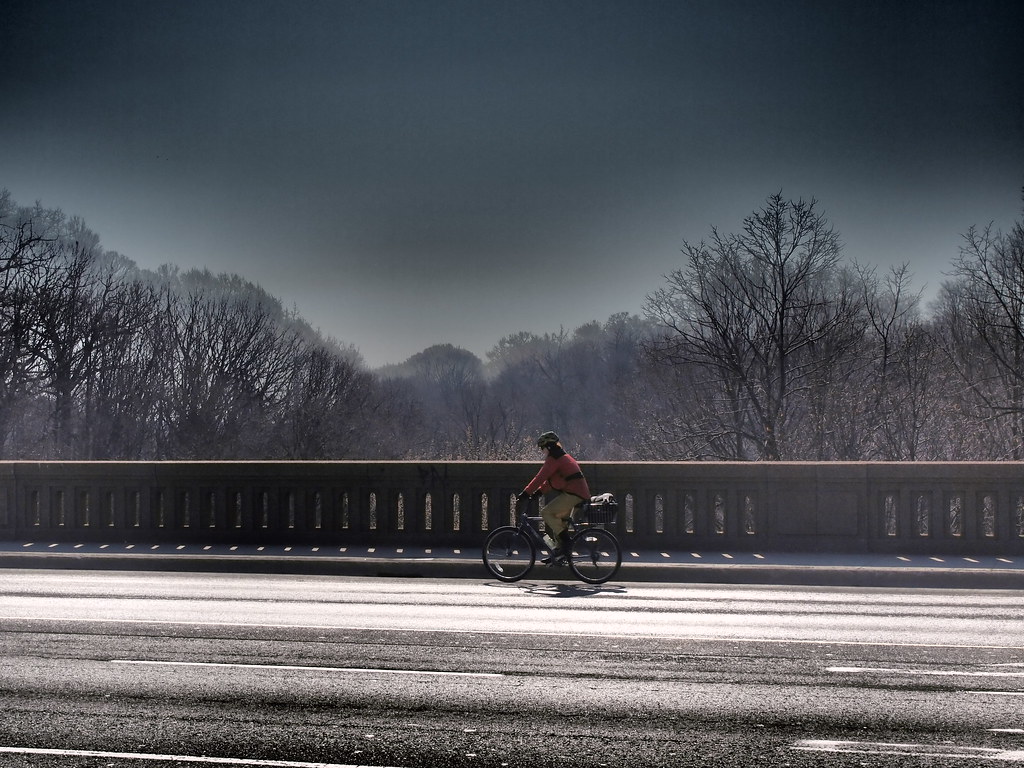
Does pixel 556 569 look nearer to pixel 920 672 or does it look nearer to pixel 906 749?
pixel 920 672

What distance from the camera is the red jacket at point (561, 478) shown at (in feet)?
41.3

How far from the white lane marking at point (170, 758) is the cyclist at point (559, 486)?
286 inches

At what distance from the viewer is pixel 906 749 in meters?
5.71

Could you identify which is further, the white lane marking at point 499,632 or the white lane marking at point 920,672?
the white lane marking at point 499,632

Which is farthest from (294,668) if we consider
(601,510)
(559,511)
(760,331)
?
(760,331)

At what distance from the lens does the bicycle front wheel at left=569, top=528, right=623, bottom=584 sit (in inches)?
504

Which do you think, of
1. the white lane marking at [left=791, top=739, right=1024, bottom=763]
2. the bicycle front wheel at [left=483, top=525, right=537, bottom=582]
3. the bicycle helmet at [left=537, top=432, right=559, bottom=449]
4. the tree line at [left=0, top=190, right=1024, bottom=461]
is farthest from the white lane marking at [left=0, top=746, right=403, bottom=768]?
the tree line at [left=0, top=190, right=1024, bottom=461]

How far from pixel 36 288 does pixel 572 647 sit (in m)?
51.1

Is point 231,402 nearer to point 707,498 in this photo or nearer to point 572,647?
point 707,498

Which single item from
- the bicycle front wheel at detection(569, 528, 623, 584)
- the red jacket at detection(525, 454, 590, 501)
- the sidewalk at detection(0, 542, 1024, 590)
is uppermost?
the red jacket at detection(525, 454, 590, 501)

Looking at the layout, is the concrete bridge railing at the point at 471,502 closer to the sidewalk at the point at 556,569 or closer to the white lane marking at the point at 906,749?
the sidewalk at the point at 556,569

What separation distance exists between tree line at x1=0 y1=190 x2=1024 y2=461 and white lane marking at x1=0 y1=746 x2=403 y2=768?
A: 28177 millimetres

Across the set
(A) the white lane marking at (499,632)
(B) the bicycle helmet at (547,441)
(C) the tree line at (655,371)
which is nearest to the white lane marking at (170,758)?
(A) the white lane marking at (499,632)

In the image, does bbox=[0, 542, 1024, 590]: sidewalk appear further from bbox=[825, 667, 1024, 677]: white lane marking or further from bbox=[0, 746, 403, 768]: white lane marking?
bbox=[0, 746, 403, 768]: white lane marking
